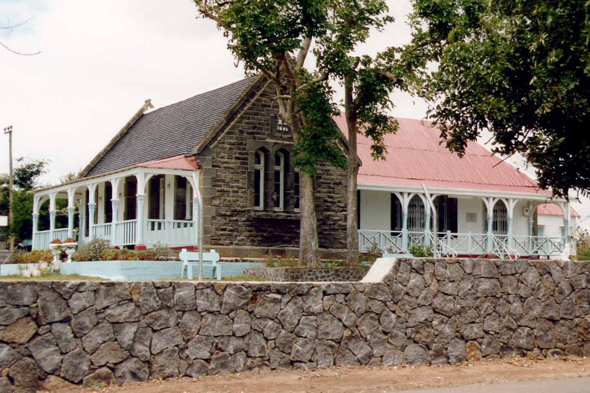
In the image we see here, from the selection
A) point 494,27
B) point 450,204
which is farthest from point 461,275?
point 450,204

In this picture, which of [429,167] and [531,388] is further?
[429,167]

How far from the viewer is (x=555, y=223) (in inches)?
1767

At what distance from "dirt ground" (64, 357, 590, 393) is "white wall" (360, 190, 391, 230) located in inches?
680

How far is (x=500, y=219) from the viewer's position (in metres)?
34.3

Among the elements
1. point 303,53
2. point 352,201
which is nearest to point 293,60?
point 303,53

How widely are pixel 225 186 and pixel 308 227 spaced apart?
2.85m

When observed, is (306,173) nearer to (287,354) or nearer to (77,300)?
(287,354)

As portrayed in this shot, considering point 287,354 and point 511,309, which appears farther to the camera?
point 511,309

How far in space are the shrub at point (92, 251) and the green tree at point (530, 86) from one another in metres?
11.8

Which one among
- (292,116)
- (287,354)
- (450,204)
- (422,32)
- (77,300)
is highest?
(422,32)

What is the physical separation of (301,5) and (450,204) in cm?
1263

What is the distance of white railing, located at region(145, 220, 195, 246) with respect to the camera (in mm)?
25266

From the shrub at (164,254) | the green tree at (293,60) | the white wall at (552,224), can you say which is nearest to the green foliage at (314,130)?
the green tree at (293,60)

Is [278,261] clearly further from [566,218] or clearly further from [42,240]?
[566,218]
